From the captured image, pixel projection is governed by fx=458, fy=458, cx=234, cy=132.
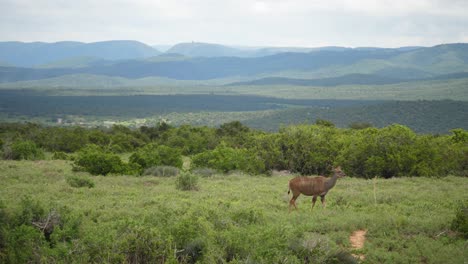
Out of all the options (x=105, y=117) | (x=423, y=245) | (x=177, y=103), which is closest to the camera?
(x=423, y=245)

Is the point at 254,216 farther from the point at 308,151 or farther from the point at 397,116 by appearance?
the point at 397,116

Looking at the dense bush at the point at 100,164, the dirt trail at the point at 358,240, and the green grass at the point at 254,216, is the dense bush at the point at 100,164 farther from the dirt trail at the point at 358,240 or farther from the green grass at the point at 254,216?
the dirt trail at the point at 358,240

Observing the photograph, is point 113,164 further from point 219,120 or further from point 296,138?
point 219,120

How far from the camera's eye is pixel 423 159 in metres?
20.9

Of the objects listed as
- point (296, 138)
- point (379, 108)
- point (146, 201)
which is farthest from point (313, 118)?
point (146, 201)

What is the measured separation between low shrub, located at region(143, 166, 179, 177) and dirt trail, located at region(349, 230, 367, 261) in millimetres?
12257

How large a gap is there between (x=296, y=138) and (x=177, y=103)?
390 ft

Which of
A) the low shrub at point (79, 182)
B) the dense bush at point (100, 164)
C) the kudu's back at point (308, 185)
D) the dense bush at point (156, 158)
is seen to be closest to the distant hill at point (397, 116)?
the dense bush at point (156, 158)

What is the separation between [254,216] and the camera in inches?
443

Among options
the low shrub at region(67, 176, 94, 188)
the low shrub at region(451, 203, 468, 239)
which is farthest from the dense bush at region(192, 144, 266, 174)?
the low shrub at region(451, 203, 468, 239)

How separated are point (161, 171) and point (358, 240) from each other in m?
13.3

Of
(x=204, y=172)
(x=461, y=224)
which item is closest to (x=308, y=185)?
(x=461, y=224)

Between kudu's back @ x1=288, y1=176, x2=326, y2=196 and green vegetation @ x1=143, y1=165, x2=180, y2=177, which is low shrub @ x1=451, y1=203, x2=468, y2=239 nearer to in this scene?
kudu's back @ x1=288, y1=176, x2=326, y2=196

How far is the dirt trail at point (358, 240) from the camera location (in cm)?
938
